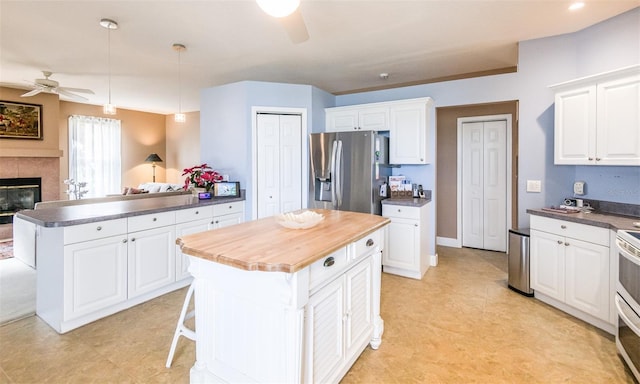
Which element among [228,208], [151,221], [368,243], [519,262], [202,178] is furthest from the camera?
[202,178]

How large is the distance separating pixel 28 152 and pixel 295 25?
628cm

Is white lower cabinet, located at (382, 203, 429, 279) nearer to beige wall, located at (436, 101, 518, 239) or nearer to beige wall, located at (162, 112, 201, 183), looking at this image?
beige wall, located at (436, 101, 518, 239)

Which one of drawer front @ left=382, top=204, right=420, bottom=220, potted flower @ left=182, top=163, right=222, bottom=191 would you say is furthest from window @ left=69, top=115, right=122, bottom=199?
drawer front @ left=382, top=204, right=420, bottom=220

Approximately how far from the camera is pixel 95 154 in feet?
22.5

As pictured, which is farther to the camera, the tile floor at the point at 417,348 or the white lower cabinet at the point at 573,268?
the white lower cabinet at the point at 573,268

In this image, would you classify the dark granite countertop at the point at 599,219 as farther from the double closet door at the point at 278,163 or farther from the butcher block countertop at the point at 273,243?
the double closet door at the point at 278,163

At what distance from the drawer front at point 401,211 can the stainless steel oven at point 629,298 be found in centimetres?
173

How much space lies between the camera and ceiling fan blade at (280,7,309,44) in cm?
181

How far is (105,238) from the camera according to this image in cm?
254

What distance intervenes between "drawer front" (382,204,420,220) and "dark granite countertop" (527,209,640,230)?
116cm

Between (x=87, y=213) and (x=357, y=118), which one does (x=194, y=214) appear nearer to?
(x=87, y=213)

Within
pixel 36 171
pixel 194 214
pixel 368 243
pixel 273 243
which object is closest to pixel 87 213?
pixel 194 214

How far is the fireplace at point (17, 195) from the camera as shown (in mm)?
5388

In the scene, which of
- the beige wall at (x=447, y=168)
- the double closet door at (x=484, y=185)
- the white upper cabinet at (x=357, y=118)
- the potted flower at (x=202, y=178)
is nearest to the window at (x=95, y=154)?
the potted flower at (x=202, y=178)
